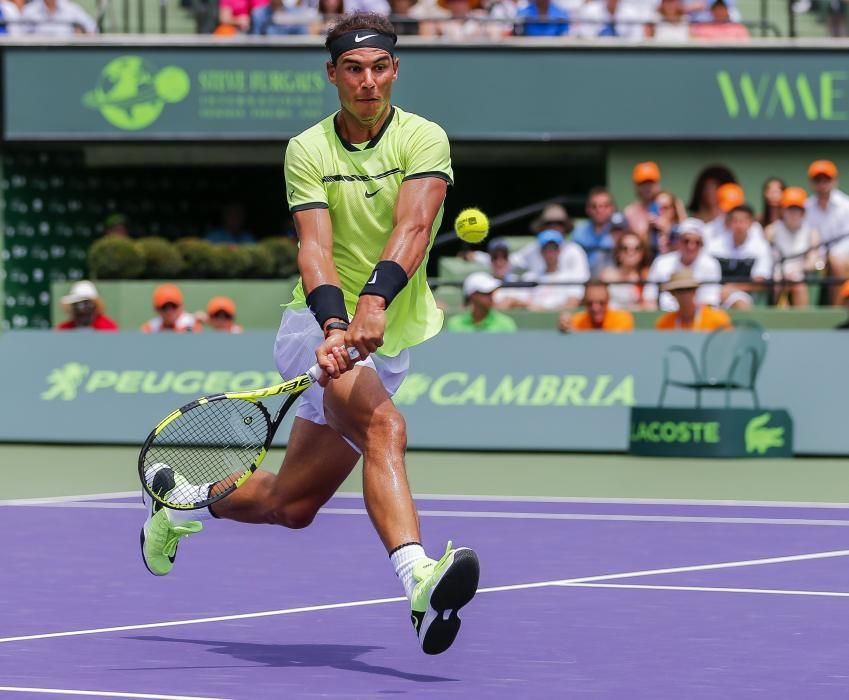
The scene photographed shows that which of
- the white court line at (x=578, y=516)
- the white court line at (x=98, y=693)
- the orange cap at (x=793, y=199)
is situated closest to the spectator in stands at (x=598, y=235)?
the orange cap at (x=793, y=199)

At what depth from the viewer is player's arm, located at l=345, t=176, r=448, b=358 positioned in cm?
587

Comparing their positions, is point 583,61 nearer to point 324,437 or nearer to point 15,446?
point 15,446

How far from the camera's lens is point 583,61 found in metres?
19.2

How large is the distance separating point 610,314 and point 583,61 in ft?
17.1

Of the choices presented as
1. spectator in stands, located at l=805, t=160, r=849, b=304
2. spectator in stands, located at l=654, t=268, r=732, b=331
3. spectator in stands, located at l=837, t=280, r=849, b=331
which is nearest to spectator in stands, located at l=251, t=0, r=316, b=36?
spectator in stands, located at l=805, t=160, r=849, b=304

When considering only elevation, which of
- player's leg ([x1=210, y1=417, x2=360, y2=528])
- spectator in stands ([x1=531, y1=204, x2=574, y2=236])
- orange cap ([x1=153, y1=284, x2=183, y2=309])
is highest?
spectator in stands ([x1=531, y1=204, x2=574, y2=236])

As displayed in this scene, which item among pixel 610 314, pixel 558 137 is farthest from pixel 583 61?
pixel 610 314

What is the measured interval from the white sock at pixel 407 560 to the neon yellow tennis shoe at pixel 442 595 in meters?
0.05

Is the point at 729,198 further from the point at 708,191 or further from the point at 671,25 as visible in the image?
the point at 671,25

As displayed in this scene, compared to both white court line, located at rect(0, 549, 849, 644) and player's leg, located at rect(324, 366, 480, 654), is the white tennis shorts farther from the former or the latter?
white court line, located at rect(0, 549, 849, 644)

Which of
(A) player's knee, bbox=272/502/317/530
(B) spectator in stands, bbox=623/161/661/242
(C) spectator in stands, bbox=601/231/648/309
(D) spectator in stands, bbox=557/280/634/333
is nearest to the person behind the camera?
(A) player's knee, bbox=272/502/317/530

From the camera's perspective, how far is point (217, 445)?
6824 millimetres

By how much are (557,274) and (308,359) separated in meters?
10.1

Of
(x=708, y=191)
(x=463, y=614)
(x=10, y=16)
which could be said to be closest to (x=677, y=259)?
(x=708, y=191)
